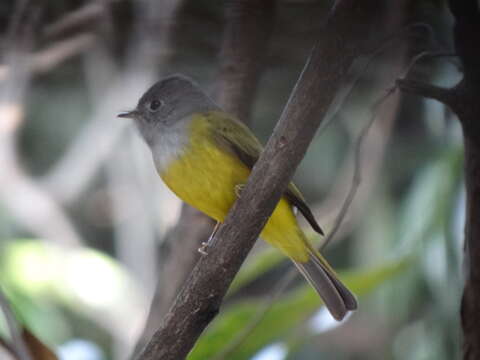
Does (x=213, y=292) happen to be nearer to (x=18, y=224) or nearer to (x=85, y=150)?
(x=85, y=150)

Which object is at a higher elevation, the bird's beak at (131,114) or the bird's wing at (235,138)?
the bird's wing at (235,138)

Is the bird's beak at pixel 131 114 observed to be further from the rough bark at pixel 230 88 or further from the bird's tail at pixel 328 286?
the bird's tail at pixel 328 286

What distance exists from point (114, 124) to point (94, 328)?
1.07m

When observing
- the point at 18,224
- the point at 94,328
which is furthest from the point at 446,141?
the point at 18,224

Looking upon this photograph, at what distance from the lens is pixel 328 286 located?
68.3 inches

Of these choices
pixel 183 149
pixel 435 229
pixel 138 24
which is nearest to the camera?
pixel 138 24

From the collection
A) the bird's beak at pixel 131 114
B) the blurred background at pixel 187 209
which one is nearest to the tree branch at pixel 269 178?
the blurred background at pixel 187 209

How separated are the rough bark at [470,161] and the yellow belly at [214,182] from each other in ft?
1.79

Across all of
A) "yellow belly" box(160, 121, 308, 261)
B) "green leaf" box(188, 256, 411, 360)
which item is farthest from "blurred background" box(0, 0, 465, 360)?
"yellow belly" box(160, 121, 308, 261)

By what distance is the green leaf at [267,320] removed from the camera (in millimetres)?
1831

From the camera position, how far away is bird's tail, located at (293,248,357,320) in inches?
66.4

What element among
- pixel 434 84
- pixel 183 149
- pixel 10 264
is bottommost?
pixel 10 264

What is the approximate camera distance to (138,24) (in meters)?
1.33

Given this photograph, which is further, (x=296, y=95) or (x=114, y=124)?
(x=114, y=124)
